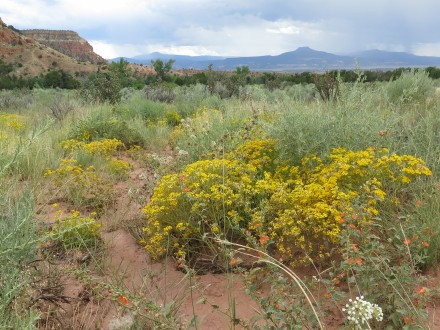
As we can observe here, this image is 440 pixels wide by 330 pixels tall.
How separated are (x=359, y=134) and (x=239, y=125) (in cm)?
250

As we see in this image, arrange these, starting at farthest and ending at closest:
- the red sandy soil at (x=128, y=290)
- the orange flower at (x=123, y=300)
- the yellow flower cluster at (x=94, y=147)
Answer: the yellow flower cluster at (x=94, y=147) < the red sandy soil at (x=128, y=290) < the orange flower at (x=123, y=300)

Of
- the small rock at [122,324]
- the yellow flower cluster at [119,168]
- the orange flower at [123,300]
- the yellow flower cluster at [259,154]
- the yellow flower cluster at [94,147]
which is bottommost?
→ the yellow flower cluster at [119,168]

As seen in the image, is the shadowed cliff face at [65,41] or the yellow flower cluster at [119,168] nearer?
the yellow flower cluster at [119,168]

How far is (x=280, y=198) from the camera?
3275 millimetres

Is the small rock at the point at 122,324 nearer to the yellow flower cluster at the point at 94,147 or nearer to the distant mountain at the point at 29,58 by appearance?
the yellow flower cluster at the point at 94,147

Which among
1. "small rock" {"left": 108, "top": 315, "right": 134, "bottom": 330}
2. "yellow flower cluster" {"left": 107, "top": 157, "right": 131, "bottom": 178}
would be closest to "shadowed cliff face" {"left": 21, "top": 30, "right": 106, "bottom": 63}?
"yellow flower cluster" {"left": 107, "top": 157, "right": 131, "bottom": 178}

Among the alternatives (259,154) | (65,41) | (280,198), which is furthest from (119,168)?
(65,41)

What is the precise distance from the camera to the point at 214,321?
288cm

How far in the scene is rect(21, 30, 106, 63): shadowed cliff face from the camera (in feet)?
341

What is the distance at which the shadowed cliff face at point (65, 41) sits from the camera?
104m

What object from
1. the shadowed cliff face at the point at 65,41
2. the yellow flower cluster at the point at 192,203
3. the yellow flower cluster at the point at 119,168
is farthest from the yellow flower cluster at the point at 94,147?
the shadowed cliff face at the point at 65,41

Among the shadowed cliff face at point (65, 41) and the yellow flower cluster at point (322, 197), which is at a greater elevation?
the shadowed cliff face at point (65, 41)

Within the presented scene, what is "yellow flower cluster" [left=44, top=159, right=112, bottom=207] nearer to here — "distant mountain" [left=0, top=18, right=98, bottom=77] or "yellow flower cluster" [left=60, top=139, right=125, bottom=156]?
"yellow flower cluster" [left=60, top=139, right=125, bottom=156]

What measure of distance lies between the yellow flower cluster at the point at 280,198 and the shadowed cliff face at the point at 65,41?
10530 centimetres
